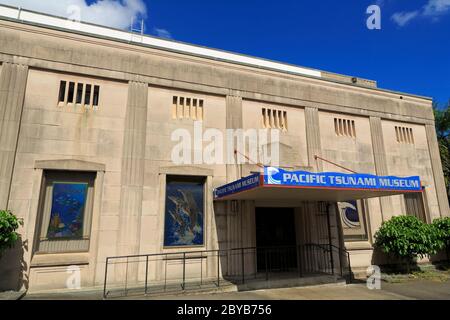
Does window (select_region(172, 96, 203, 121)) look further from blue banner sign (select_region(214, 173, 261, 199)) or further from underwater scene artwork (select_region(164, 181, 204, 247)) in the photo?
blue banner sign (select_region(214, 173, 261, 199))

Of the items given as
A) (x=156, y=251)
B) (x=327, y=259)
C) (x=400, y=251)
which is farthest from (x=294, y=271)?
(x=156, y=251)

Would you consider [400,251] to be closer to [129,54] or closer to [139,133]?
[139,133]

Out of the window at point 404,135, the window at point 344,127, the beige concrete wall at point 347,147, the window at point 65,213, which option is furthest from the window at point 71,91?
the window at point 404,135

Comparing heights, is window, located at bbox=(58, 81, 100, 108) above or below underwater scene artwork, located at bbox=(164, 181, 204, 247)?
above

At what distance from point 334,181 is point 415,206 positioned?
28.8 ft

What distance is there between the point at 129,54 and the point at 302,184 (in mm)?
7837

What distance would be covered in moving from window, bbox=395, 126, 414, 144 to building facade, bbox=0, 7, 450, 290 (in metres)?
1.94

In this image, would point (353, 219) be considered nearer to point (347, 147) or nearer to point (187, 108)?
point (347, 147)

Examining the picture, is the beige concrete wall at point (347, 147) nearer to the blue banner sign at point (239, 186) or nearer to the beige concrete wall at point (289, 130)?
the beige concrete wall at point (289, 130)

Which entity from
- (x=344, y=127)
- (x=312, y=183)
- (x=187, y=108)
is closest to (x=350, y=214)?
(x=344, y=127)

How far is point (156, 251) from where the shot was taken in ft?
34.3

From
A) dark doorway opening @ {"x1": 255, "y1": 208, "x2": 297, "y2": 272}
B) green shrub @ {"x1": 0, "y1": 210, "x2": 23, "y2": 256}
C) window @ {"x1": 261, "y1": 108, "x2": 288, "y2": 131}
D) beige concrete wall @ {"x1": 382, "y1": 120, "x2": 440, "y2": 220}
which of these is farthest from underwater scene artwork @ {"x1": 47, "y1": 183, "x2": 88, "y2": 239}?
beige concrete wall @ {"x1": 382, "y1": 120, "x2": 440, "y2": 220}

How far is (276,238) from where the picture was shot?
1264 cm

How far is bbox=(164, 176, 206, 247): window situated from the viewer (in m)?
10.9
